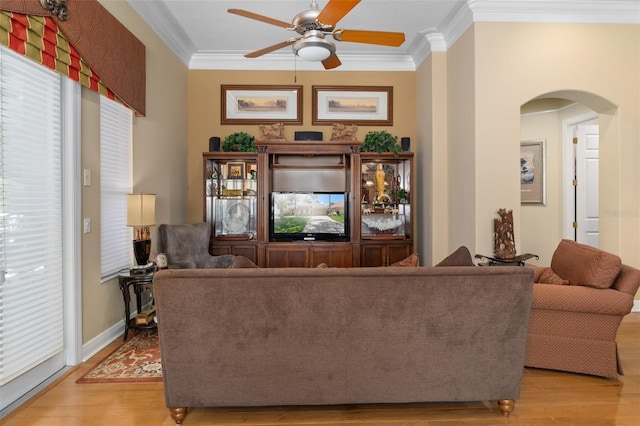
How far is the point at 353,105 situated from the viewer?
5.42m

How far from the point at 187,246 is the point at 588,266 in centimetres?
384


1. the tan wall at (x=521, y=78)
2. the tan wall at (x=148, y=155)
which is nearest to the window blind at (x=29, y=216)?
the tan wall at (x=148, y=155)

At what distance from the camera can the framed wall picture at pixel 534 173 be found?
561 cm

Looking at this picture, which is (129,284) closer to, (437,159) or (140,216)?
(140,216)

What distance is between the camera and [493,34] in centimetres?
393

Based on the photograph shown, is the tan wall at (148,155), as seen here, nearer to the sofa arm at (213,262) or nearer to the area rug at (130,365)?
the area rug at (130,365)

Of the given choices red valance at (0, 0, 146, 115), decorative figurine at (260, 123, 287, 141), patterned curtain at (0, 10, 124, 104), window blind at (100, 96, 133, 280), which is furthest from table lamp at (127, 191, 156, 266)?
decorative figurine at (260, 123, 287, 141)

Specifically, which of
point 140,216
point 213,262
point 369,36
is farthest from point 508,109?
point 140,216

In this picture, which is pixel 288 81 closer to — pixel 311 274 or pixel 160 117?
pixel 160 117

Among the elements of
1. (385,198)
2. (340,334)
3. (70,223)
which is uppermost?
(385,198)

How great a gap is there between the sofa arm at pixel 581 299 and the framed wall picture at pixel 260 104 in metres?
3.89

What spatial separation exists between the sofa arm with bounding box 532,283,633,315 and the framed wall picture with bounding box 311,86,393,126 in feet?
11.4

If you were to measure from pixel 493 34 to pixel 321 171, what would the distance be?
2.66 meters

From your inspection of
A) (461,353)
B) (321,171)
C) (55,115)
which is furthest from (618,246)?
(55,115)
